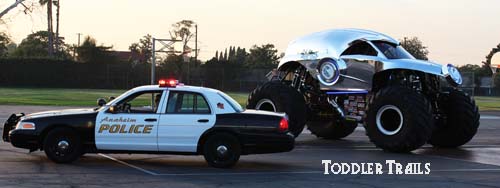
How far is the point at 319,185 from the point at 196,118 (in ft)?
8.22

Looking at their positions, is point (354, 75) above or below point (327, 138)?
above

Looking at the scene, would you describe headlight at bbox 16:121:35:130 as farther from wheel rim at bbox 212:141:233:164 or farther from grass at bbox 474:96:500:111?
grass at bbox 474:96:500:111

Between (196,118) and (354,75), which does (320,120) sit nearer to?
(354,75)

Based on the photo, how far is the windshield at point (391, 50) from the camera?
15812 mm

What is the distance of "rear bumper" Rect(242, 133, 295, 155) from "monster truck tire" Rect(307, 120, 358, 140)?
21.7ft

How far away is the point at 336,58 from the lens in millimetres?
16297

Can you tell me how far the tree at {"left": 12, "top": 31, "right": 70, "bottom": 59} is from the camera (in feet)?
302

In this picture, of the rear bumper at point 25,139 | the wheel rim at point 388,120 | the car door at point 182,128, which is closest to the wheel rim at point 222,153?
the car door at point 182,128

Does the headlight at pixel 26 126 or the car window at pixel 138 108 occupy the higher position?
the car window at pixel 138 108

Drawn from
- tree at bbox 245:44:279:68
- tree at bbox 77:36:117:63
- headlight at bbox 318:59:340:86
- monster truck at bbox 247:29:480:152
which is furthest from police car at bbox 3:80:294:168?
tree at bbox 245:44:279:68

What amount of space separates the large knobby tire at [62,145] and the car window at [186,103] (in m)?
1.59

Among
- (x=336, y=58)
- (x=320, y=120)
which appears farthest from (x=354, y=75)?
(x=320, y=120)

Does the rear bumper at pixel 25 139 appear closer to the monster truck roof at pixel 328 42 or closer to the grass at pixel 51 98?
the monster truck roof at pixel 328 42

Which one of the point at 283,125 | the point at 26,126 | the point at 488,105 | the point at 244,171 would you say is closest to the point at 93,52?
the point at 488,105
